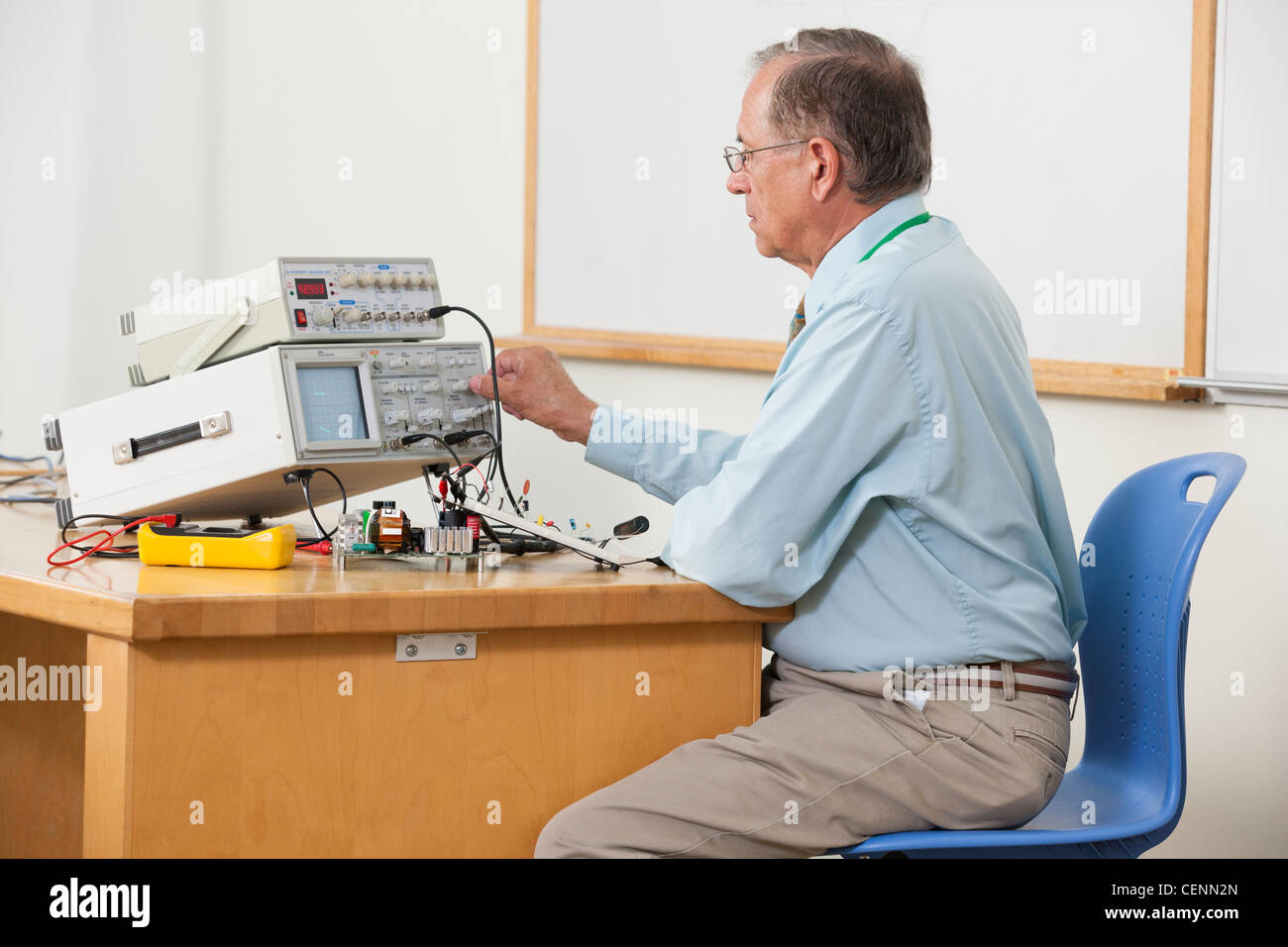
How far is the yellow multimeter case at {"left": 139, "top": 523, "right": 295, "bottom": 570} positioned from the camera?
4.45 feet

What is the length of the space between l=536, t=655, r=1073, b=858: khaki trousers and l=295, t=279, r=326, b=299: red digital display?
26.6 inches

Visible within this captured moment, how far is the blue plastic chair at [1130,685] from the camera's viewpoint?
131 centimetres

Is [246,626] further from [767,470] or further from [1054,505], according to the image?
[1054,505]

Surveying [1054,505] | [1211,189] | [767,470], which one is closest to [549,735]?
[767,470]

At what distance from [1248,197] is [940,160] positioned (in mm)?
557

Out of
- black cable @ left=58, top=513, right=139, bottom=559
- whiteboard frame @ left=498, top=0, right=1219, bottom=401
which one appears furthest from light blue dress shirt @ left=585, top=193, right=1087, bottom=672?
whiteboard frame @ left=498, top=0, right=1219, bottom=401

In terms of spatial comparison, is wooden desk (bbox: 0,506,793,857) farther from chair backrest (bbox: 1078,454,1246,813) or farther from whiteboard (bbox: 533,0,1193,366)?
whiteboard (bbox: 533,0,1193,366)

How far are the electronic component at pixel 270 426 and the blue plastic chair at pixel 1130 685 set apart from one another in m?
0.70

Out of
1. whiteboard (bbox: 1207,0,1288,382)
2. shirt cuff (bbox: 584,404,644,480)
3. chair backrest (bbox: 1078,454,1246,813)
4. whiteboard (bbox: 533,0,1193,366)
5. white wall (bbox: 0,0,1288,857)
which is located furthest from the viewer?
white wall (bbox: 0,0,1288,857)

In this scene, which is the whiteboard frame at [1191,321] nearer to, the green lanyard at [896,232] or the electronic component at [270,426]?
the green lanyard at [896,232]

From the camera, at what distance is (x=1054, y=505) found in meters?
1.42

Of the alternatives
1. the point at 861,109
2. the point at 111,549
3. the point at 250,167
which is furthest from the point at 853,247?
the point at 250,167

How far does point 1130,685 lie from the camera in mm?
1524

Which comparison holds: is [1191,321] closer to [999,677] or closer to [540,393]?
[999,677]
